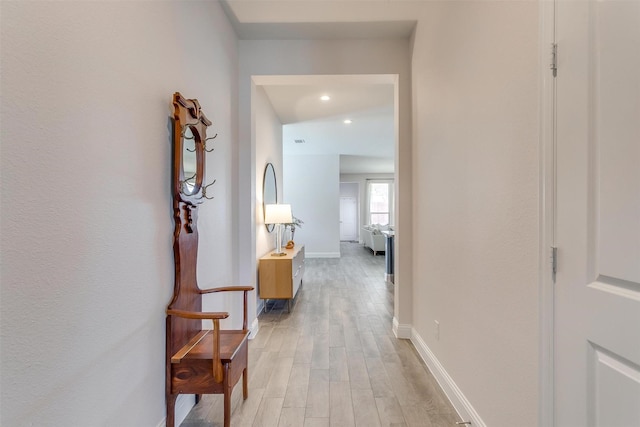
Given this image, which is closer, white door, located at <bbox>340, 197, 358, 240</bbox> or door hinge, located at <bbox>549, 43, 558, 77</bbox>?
door hinge, located at <bbox>549, 43, 558, 77</bbox>

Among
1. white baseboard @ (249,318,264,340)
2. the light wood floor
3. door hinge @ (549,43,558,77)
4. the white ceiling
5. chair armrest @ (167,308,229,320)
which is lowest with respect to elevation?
the light wood floor

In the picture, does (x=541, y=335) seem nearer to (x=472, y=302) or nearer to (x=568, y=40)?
(x=472, y=302)

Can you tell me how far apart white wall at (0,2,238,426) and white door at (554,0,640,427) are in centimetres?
169

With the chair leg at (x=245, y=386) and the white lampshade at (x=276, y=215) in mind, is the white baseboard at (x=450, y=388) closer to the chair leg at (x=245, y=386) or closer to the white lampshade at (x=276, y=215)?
the chair leg at (x=245, y=386)

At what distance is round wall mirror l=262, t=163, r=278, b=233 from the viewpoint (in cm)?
382

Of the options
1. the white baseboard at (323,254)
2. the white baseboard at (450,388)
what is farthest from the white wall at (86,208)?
the white baseboard at (323,254)

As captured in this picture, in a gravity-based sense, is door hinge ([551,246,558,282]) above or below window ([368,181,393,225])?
below

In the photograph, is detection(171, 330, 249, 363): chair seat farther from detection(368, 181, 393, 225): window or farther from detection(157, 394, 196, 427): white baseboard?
detection(368, 181, 393, 225): window

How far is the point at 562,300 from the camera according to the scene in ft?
3.31

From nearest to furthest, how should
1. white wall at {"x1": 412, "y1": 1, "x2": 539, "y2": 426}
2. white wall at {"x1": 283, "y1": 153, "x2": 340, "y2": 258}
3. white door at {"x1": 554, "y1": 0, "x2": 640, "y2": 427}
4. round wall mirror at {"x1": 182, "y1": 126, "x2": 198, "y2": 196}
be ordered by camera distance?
white door at {"x1": 554, "y1": 0, "x2": 640, "y2": 427}, white wall at {"x1": 412, "y1": 1, "x2": 539, "y2": 426}, round wall mirror at {"x1": 182, "y1": 126, "x2": 198, "y2": 196}, white wall at {"x1": 283, "y1": 153, "x2": 340, "y2": 258}

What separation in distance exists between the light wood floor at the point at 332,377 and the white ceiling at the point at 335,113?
2.60 m

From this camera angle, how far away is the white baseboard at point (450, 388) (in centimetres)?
157

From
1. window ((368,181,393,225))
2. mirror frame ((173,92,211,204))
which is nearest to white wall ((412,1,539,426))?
mirror frame ((173,92,211,204))

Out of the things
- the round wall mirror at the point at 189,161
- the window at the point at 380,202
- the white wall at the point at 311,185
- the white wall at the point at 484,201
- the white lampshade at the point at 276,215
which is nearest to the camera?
the white wall at the point at 484,201
